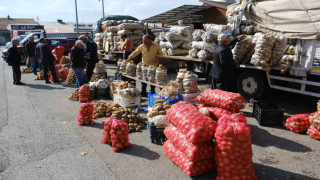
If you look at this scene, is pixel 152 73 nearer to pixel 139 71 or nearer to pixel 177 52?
pixel 139 71

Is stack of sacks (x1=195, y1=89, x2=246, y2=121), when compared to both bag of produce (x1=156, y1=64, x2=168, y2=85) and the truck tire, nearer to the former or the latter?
bag of produce (x1=156, y1=64, x2=168, y2=85)

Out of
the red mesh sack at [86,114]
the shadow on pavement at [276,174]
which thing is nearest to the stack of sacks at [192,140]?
the shadow on pavement at [276,174]

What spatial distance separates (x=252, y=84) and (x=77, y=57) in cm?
613

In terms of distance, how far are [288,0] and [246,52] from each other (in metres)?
1.95

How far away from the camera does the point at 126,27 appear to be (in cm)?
1490

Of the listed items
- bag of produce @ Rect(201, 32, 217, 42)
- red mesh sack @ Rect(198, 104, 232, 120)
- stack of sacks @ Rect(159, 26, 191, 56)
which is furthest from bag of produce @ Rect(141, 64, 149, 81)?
red mesh sack @ Rect(198, 104, 232, 120)

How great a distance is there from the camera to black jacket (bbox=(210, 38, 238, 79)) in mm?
6289

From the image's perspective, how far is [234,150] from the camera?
10.9ft

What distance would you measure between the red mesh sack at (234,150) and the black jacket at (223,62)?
3.16m

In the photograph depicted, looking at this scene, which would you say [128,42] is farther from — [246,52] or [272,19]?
[272,19]

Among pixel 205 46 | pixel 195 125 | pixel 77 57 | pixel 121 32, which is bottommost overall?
pixel 195 125

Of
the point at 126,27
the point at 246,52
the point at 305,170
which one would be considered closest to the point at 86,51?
the point at 126,27

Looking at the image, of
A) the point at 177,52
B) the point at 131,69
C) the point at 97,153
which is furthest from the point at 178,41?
the point at 97,153

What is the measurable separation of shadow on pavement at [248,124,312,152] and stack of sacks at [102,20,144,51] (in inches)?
439
